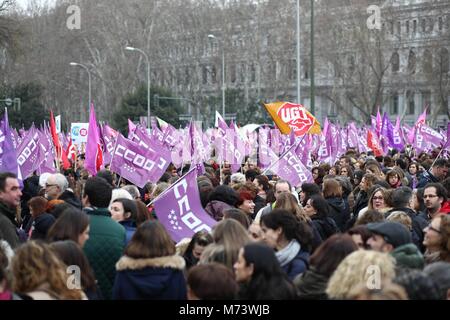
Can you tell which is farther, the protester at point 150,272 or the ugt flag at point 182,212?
the ugt flag at point 182,212

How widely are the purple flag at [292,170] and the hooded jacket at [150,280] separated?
7610 mm

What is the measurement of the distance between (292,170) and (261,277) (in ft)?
26.4

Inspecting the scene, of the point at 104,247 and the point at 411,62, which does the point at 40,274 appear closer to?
the point at 104,247

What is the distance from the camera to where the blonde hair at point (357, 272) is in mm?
5363

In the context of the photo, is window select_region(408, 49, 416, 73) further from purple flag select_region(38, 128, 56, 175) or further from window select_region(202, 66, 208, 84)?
purple flag select_region(38, 128, 56, 175)

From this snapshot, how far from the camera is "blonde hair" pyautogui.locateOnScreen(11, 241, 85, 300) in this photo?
5477mm

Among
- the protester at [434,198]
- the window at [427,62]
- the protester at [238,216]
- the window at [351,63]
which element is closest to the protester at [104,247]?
the protester at [238,216]

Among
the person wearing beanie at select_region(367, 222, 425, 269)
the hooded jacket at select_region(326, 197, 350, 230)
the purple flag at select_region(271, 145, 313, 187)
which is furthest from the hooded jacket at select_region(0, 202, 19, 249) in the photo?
the purple flag at select_region(271, 145, 313, 187)

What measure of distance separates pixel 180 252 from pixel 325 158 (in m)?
15.1

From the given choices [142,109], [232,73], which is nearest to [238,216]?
[142,109]

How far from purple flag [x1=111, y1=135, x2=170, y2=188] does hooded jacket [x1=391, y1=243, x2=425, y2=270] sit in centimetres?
634

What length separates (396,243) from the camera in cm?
662

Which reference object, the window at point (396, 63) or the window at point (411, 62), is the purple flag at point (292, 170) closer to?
the window at point (411, 62)
